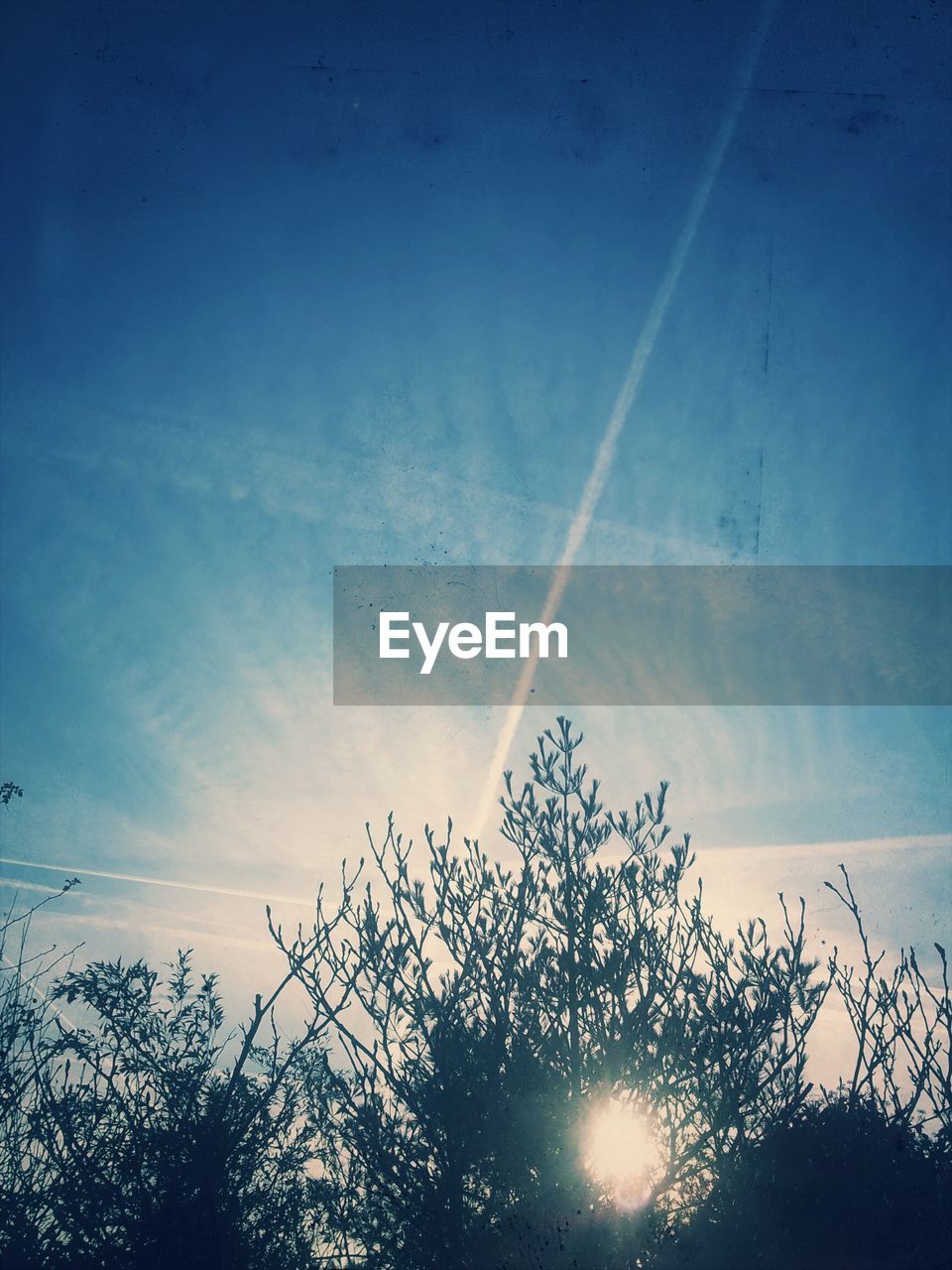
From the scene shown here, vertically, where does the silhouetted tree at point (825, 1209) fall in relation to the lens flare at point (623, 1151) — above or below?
below

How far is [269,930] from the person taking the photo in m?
6.42

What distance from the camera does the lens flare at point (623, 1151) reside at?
584 centimetres

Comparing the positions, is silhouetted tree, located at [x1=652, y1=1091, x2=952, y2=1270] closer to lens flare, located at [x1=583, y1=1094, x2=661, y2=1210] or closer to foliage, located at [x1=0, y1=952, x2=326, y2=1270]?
lens flare, located at [x1=583, y1=1094, x2=661, y2=1210]

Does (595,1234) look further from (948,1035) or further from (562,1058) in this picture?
(948,1035)

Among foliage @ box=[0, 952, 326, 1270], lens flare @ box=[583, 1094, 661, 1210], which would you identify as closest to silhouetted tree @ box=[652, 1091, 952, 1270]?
lens flare @ box=[583, 1094, 661, 1210]

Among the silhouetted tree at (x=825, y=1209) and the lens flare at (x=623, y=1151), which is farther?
the lens flare at (x=623, y=1151)

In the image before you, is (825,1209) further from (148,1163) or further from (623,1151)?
(148,1163)

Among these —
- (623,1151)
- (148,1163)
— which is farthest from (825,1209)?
(148,1163)

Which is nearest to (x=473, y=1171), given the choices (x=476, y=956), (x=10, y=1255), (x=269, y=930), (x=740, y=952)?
(x=476, y=956)

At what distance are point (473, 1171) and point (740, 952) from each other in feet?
10.9

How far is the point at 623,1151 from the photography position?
6.00 meters

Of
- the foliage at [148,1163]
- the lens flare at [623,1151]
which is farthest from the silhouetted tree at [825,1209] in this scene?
the foliage at [148,1163]

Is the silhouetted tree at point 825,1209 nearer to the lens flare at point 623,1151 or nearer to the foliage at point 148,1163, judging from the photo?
the lens flare at point 623,1151

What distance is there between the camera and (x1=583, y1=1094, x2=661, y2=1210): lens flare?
5836mm
